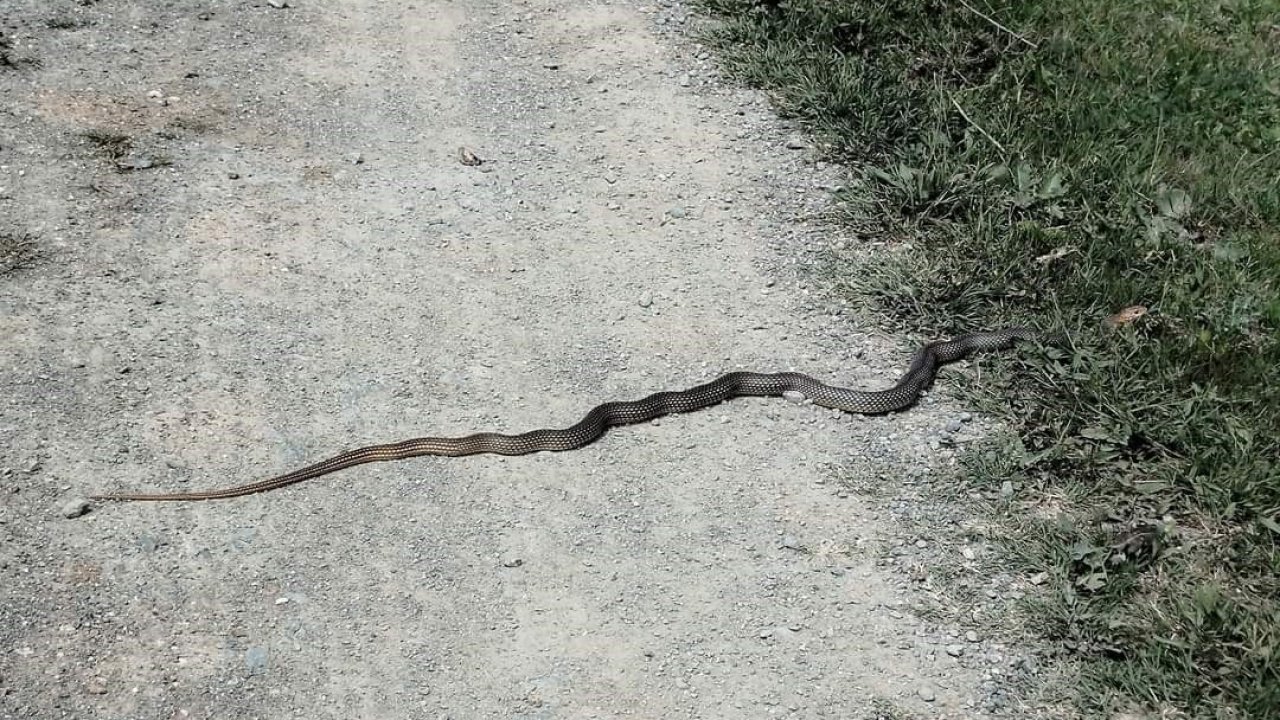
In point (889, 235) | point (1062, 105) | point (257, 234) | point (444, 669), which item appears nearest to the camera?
point (444, 669)

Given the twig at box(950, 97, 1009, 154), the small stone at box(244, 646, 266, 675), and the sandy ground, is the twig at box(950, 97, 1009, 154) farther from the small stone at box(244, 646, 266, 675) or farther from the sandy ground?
the small stone at box(244, 646, 266, 675)

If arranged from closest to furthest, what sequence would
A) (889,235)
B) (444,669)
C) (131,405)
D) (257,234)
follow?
(444,669)
(131,405)
(257,234)
(889,235)

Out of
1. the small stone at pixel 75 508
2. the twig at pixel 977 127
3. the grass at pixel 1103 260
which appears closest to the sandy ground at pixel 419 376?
the small stone at pixel 75 508

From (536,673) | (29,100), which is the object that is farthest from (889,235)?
(29,100)

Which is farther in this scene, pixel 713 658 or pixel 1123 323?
pixel 1123 323

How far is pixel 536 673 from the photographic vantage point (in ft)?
18.7

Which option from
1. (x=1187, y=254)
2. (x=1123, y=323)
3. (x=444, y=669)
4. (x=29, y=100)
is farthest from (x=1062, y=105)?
(x=29, y=100)

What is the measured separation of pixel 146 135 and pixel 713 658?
5555 millimetres

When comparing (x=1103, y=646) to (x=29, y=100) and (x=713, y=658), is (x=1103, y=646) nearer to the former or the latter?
(x=713, y=658)

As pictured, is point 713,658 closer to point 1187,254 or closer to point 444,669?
point 444,669

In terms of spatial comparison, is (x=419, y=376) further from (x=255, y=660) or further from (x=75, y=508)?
(x=255, y=660)

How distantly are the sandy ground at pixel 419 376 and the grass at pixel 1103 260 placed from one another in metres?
0.55

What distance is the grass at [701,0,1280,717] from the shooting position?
6.16 meters

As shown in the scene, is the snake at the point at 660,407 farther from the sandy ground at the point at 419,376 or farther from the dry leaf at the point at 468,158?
the dry leaf at the point at 468,158
